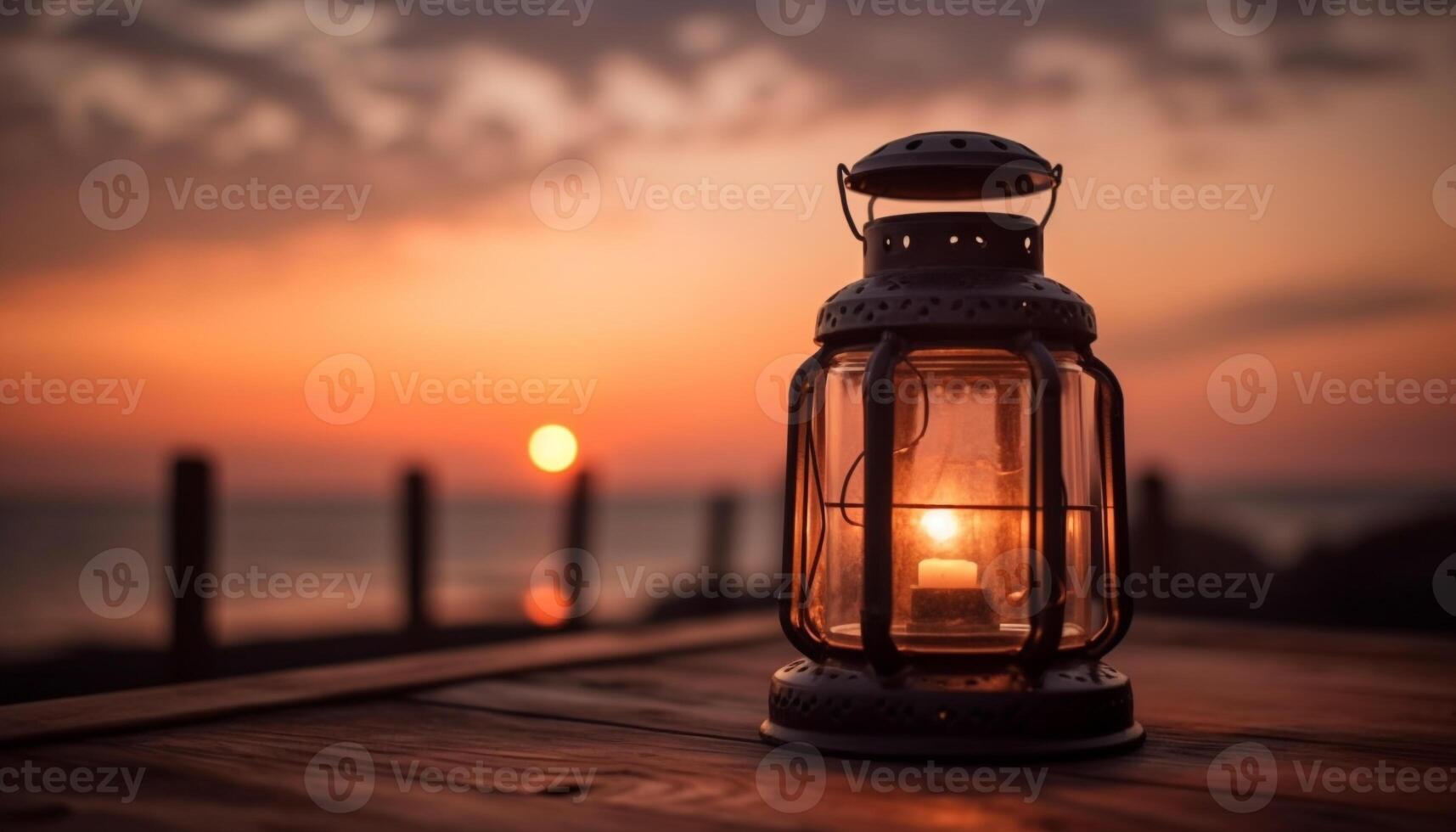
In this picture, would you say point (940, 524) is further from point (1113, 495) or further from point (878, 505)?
point (1113, 495)

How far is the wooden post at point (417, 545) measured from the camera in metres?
8.68

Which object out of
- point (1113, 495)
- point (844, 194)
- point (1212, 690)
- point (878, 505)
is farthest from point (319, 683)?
point (1212, 690)

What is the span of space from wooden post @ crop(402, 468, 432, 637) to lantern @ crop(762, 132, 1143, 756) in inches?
250

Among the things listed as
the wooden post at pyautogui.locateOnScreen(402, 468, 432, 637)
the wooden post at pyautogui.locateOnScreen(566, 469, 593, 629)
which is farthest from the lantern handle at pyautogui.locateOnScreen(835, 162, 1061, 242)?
the wooden post at pyautogui.locateOnScreen(566, 469, 593, 629)

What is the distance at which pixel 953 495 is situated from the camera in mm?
2578

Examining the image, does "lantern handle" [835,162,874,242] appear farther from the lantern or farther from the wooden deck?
the wooden deck

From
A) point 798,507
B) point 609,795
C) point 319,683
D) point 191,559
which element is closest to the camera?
point 609,795

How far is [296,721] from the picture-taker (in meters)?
2.74

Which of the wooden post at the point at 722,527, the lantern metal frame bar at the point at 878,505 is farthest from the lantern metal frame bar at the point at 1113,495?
the wooden post at the point at 722,527

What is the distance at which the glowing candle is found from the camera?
8.24 ft

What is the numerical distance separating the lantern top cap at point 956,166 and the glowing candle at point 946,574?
0.74 meters

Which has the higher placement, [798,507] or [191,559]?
[798,507]

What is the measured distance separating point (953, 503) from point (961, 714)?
16.7 inches

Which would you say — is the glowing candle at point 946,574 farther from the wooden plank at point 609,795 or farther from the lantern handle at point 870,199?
the lantern handle at point 870,199
